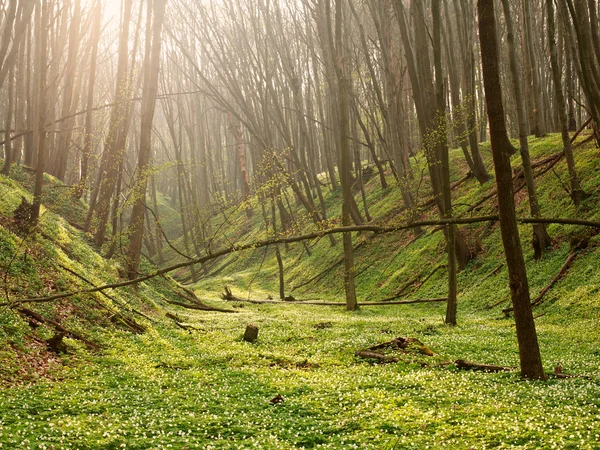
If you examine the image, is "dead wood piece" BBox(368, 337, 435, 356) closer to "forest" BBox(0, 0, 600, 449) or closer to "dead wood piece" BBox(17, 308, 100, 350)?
"forest" BBox(0, 0, 600, 449)

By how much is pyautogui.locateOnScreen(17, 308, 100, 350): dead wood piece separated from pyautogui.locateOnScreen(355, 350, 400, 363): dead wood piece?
6.02 m

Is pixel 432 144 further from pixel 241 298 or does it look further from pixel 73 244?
pixel 241 298

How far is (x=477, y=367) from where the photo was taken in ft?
34.3

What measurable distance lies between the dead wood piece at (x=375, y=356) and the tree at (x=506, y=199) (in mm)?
3116

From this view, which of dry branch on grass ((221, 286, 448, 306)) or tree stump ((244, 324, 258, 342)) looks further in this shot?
dry branch on grass ((221, 286, 448, 306))

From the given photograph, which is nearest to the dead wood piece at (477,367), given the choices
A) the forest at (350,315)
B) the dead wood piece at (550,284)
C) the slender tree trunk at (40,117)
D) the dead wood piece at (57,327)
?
the forest at (350,315)

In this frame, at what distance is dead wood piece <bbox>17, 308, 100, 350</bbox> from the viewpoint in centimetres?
1197

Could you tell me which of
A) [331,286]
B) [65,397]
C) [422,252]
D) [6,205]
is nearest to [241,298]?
[331,286]

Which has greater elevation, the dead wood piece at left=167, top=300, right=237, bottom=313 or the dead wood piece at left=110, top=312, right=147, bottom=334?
the dead wood piece at left=110, top=312, right=147, bottom=334

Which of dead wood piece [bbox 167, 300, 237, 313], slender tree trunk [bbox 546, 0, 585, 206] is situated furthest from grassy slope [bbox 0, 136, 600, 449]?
dead wood piece [bbox 167, 300, 237, 313]

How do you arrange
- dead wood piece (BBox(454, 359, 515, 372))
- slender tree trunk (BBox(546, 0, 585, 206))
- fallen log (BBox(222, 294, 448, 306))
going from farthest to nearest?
fallen log (BBox(222, 294, 448, 306)) < slender tree trunk (BBox(546, 0, 585, 206)) < dead wood piece (BBox(454, 359, 515, 372))

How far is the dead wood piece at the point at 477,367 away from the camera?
397 inches

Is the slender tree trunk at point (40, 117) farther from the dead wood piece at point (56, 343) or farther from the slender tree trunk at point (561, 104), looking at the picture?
the slender tree trunk at point (561, 104)

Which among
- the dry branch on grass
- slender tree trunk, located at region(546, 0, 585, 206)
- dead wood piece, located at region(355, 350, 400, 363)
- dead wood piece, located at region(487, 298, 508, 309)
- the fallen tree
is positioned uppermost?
slender tree trunk, located at region(546, 0, 585, 206)
